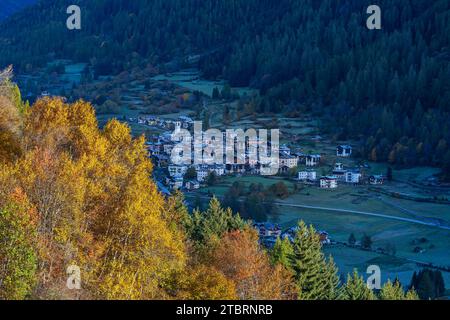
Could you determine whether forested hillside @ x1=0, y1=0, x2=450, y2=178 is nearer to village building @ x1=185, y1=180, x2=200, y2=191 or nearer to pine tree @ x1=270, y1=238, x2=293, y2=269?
village building @ x1=185, y1=180, x2=200, y2=191

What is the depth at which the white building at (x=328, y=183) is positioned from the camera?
76125 mm

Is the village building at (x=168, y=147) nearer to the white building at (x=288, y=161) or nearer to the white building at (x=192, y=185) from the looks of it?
the white building at (x=192, y=185)

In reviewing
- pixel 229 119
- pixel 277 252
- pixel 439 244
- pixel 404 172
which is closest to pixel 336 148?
pixel 404 172

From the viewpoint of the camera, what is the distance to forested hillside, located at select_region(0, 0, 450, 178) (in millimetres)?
99438

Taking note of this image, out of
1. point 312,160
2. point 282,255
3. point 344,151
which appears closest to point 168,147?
point 312,160

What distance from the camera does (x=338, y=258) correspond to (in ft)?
174

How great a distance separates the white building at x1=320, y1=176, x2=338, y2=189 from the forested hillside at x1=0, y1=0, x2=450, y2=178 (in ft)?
41.0

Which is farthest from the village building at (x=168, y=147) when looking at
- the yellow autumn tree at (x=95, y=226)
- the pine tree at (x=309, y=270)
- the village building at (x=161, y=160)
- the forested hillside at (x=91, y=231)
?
the yellow autumn tree at (x=95, y=226)

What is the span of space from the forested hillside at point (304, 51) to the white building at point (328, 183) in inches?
492

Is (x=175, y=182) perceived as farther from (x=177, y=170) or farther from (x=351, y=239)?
(x=351, y=239)

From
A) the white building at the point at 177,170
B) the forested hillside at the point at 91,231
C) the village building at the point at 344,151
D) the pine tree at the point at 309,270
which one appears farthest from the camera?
the village building at the point at 344,151

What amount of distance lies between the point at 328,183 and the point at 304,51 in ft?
185

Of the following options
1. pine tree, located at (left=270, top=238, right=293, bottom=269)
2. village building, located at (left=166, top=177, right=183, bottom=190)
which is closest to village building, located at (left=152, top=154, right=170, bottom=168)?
village building, located at (left=166, top=177, right=183, bottom=190)

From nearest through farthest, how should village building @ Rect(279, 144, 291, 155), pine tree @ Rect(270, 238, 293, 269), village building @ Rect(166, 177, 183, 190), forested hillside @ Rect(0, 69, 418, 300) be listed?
forested hillside @ Rect(0, 69, 418, 300) → pine tree @ Rect(270, 238, 293, 269) → village building @ Rect(166, 177, 183, 190) → village building @ Rect(279, 144, 291, 155)
